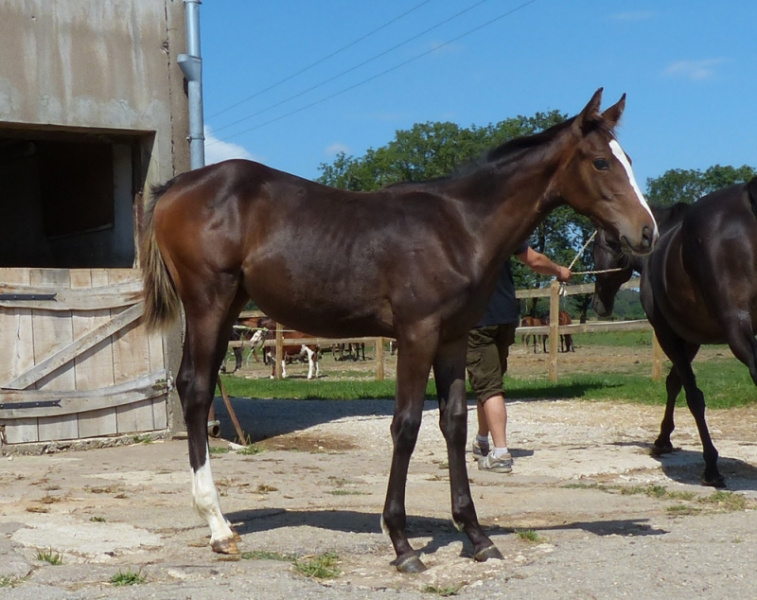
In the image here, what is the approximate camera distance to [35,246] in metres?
12.2

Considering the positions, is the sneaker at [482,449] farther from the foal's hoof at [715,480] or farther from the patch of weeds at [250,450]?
the patch of weeds at [250,450]

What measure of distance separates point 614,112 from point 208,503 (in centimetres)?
302

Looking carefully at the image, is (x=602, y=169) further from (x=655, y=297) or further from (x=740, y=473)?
(x=740, y=473)

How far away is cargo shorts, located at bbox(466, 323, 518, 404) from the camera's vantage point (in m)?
7.63

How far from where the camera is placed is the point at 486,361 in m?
7.65

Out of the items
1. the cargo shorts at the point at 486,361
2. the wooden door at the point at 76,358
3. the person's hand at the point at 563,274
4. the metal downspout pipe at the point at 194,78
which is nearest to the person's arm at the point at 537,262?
the person's hand at the point at 563,274

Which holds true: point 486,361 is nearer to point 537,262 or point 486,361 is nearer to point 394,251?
point 537,262

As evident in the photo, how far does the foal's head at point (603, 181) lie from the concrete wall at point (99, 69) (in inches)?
215

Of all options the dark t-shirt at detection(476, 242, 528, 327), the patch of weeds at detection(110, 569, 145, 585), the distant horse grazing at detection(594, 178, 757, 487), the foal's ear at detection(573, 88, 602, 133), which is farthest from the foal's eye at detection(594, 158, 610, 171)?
the patch of weeds at detection(110, 569, 145, 585)

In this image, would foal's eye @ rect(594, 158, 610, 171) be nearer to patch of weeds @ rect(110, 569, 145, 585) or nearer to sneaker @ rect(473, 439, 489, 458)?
patch of weeds @ rect(110, 569, 145, 585)

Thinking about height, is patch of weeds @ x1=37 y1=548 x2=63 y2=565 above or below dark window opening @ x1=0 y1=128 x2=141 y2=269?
below

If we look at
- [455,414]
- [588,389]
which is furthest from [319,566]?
[588,389]

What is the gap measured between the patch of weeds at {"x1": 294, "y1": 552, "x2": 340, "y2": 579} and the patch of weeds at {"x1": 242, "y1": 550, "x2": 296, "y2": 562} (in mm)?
59

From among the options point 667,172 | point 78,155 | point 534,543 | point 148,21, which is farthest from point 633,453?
point 667,172
